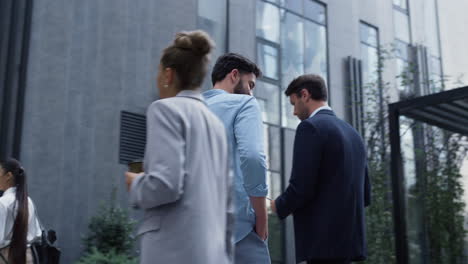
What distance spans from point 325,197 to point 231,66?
0.80 metres

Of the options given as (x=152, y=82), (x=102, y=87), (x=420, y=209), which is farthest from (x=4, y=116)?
(x=420, y=209)

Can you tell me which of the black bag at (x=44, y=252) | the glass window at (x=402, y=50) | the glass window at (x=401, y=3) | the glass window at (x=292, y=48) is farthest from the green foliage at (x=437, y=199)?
the glass window at (x=401, y=3)

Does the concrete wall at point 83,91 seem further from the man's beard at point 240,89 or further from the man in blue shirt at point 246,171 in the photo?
the man in blue shirt at point 246,171

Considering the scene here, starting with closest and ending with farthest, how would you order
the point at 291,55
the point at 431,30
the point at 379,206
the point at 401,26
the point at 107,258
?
the point at 107,258, the point at 379,206, the point at 291,55, the point at 401,26, the point at 431,30

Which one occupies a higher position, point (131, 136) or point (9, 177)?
point (131, 136)

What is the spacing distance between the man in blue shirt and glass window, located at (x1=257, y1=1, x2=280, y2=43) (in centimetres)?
1309

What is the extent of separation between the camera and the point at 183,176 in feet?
6.89

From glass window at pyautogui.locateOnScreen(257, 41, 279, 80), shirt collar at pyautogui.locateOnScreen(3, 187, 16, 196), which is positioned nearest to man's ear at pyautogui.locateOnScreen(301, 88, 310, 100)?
shirt collar at pyautogui.locateOnScreen(3, 187, 16, 196)

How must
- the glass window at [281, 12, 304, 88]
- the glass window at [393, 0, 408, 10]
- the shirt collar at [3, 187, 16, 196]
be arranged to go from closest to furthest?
the shirt collar at [3, 187, 16, 196]
the glass window at [281, 12, 304, 88]
the glass window at [393, 0, 408, 10]

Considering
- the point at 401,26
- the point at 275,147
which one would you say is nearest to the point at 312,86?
the point at 275,147

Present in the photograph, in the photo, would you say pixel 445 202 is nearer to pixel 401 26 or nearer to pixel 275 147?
pixel 275 147

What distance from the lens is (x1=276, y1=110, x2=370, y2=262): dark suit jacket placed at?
10.2ft

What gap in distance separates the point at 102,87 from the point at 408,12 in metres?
12.3

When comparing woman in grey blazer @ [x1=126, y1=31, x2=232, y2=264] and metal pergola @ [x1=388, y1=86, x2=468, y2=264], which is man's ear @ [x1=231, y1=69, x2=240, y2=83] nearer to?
woman in grey blazer @ [x1=126, y1=31, x2=232, y2=264]
